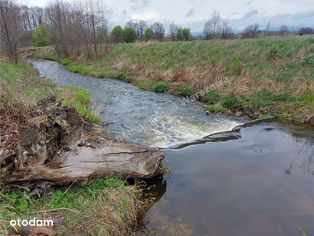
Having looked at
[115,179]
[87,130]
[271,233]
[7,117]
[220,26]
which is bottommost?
[271,233]

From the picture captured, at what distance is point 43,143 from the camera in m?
5.03

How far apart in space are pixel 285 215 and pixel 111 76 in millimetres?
17882

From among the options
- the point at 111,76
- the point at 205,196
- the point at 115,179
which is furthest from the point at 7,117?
the point at 111,76

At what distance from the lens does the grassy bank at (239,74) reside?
11984 mm

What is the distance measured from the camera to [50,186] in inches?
199

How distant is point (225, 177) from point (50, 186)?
12.7 ft

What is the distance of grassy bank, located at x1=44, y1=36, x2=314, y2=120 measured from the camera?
39.3 ft

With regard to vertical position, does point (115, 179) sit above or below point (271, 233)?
above

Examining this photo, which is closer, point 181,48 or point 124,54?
point 181,48

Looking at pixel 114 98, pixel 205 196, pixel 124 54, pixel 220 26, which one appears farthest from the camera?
pixel 220 26

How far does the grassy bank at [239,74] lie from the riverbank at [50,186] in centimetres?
784

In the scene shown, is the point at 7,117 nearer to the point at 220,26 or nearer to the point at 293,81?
the point at 293,81

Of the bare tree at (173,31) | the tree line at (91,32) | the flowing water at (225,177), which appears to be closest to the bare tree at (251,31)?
the tree line at (91,32)

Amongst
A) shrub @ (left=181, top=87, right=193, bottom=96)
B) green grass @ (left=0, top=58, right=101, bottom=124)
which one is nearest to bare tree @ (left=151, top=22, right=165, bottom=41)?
shrub @ (left=181, top=87, right=193, bottom=96)
